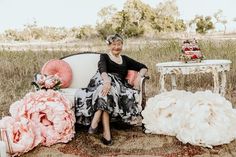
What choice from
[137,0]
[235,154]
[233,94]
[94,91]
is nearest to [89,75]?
[94,91]

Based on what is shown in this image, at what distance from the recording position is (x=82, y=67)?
486cm

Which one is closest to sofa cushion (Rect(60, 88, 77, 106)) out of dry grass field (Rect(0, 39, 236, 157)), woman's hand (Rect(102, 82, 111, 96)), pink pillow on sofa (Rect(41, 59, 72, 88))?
pink pillow on sofa (Rect(41, 59, 72, 88))

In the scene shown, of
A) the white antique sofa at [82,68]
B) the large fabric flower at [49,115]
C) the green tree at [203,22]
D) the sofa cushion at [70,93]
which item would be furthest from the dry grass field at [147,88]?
the green tree at [203,22]

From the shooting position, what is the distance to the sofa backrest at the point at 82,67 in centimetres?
482

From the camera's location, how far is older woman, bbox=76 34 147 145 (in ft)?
13.1

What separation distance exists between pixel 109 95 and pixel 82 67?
0.93 m

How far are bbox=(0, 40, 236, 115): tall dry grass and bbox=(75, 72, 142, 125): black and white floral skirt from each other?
2052mm

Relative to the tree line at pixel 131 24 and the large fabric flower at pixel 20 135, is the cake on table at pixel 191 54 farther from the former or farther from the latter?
the tree line at pixel 131 24

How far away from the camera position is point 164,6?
22641 millimetres

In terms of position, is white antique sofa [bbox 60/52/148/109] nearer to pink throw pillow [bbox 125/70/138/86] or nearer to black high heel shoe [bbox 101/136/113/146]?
pink throw pillow [bbox 125/70/138/86]

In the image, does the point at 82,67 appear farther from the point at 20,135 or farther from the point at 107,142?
the point at 20,135

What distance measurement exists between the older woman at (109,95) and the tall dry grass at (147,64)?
2118 mm

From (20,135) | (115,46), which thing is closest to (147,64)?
(115,46)

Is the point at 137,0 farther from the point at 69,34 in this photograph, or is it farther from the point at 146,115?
the point at 146,115
